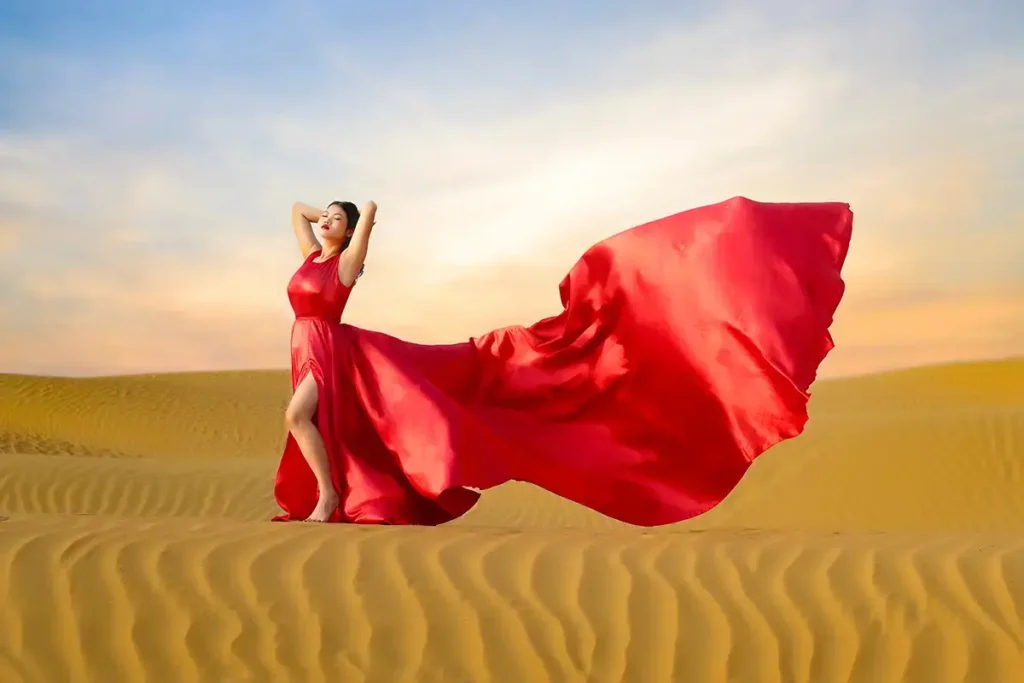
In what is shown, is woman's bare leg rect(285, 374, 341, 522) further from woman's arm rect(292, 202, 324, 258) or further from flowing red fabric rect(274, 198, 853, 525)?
woman's arm rect(292, 202, 324, 258)

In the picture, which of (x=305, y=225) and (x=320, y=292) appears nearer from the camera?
(x=320, y=292)

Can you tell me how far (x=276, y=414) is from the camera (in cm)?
2653

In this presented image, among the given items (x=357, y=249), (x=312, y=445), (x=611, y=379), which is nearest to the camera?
(x=312, y=445)

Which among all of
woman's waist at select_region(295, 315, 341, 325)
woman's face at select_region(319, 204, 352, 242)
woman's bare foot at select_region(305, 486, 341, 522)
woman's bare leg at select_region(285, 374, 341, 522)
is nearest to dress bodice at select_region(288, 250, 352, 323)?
woman's waist at select_region(295, 315, 341, 325)

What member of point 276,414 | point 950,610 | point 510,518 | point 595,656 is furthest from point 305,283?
point 276,414

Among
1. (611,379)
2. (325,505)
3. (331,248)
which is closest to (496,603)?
(325,505)

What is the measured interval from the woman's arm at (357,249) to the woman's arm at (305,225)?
397 millimetres

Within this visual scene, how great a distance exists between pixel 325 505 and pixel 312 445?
39cm

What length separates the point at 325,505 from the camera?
6.21 metres

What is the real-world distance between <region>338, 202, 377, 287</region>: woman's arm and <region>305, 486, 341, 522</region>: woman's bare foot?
1365 millimetres

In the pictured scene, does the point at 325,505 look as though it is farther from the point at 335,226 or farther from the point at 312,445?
the point at 335,226

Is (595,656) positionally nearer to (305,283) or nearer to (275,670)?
(275,670)

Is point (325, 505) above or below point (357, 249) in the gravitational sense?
below

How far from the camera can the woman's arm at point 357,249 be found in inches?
254
